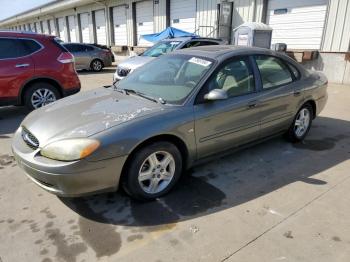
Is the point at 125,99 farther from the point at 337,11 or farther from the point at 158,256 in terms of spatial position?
the point at 337,11

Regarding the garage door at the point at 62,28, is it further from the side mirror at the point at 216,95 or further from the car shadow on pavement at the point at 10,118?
the side mirror at the point at 216,95

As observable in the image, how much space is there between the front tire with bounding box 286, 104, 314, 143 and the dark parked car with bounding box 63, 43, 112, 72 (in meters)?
12.6

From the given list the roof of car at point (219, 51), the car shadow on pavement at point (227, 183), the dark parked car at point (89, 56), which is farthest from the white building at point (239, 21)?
the roof of car at point (219, 51)

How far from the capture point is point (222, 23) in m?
13.8

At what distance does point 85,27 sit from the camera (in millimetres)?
26562

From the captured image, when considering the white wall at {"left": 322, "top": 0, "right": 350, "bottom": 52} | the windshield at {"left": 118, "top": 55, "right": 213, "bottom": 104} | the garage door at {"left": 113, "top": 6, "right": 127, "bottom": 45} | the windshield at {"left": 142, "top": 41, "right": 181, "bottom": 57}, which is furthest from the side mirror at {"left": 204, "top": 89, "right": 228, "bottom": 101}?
the garage door at {"left": 113, "top": 6, "right": 127, "bottom": 45}

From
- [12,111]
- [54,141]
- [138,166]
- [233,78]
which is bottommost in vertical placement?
[12,111]

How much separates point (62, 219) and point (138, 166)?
0.87 m

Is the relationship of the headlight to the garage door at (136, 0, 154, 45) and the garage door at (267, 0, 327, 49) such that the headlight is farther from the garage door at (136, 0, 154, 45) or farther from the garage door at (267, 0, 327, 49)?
the garage door at (136, 0, 154, 45)

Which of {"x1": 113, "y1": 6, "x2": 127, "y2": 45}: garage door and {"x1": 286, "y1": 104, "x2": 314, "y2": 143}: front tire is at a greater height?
{"x1": 113, "y1": 6, "x2": 127, "y2": 45}: garage door

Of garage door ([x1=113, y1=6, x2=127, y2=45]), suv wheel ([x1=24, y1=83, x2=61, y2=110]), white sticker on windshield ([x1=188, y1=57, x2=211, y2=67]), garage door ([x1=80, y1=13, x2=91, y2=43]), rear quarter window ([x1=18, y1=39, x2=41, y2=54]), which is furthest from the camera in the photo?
garage door ([x1=80, y1=13, x2=91, y2=43])

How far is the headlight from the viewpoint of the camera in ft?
8.58

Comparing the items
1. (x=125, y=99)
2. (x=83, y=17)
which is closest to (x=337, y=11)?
(x=125, y=99)

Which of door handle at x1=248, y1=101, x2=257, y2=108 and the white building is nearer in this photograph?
door handle at x1=248, y1=101, x2=257, y2=108
